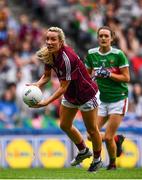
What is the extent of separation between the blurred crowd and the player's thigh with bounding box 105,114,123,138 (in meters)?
4.35

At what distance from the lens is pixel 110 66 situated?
14.7m

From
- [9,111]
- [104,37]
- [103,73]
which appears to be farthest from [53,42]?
[9,111]

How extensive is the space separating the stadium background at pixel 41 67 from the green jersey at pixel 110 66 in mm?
3340

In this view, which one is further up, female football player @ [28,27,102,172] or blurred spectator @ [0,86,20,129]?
female football player @ [28,27,102,172]

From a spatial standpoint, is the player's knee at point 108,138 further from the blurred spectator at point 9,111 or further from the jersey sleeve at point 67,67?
the blurred spectator at point 9,111

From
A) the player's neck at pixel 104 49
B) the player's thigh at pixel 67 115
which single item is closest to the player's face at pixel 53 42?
the player's thigh at pixel 67 115

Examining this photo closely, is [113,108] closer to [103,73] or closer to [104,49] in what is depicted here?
[103,73]

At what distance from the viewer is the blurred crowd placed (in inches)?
778

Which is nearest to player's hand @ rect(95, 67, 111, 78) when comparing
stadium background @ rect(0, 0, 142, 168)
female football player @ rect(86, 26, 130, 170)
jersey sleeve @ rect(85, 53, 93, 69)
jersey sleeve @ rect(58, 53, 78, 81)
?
female football player @ rect(86, 26, 130, 170)

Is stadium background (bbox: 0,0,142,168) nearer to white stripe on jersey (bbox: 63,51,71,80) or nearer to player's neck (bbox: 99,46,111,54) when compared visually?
player's neck (bbox: 99,46,111,54)

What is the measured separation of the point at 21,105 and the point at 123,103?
537cm

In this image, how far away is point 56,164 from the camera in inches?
719

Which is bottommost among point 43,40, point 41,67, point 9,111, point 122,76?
point 9,111

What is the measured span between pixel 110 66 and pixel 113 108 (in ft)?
2.29
